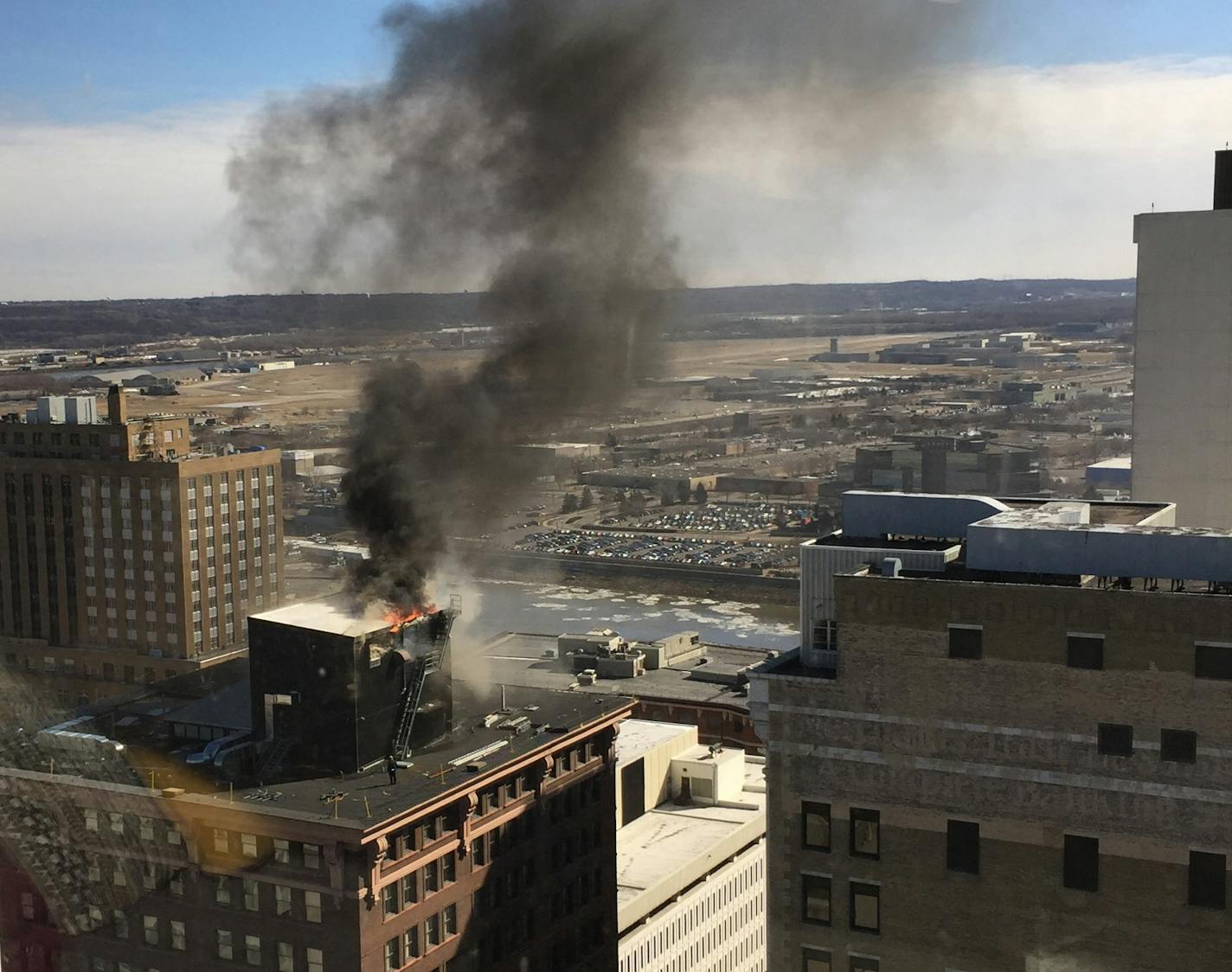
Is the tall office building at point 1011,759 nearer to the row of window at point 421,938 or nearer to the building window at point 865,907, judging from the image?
the building window at point 865,907

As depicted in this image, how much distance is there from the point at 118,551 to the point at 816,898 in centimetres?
3652

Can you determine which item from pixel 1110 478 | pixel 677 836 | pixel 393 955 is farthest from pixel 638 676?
pixel 393 955

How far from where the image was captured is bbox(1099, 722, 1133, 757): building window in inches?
502

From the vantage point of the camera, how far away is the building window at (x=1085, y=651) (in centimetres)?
1285

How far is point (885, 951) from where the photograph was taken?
13719 mm

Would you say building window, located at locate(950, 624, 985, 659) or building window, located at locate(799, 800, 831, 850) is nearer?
building window, located at locate(950, 624, 985, 659)

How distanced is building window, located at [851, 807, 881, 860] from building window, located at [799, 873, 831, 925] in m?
0.41

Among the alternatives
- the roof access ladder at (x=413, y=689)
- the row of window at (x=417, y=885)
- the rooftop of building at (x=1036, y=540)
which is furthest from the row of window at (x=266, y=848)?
the rooftop of building at (x=1036, y=540)

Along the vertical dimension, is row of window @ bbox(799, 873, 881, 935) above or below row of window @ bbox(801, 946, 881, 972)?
above

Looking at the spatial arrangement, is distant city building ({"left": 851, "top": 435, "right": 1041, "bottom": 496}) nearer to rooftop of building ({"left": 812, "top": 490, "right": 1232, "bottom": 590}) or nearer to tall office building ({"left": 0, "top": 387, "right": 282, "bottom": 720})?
tall office building ({"left": 0, "top": 387, "right": 282, "bottom": 720})

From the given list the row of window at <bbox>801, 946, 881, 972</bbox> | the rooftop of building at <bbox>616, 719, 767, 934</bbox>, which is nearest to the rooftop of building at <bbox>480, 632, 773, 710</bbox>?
the rooftop of building at <bbox>616, 719, 767, 934</bbox>

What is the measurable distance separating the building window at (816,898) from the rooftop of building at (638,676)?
21.5 metres

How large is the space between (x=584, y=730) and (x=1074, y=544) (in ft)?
28.2

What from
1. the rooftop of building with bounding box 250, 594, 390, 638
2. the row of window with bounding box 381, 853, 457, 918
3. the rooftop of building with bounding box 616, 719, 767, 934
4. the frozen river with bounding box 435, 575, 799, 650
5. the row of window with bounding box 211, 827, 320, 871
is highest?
the rooftop of building with bounding box 250, 594, 390, 638
